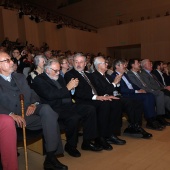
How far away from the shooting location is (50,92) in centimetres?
284

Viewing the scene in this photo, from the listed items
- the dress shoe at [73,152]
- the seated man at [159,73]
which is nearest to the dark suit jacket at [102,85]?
the dress shoe at [73,152]

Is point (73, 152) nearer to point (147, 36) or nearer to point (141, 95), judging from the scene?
point (141, 95)

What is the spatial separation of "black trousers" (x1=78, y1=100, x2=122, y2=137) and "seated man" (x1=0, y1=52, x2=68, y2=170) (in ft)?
2.47

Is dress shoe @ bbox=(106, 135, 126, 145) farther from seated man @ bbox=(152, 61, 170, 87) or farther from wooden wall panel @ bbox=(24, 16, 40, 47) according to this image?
wooden wall panel @ bbox=(24, 16, 40, 47)

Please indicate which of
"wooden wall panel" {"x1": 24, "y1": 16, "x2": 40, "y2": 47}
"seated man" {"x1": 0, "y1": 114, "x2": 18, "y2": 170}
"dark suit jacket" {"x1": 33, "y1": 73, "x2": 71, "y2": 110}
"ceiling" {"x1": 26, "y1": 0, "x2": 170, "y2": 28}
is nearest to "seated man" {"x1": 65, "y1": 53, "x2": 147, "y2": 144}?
"dark suit jacket" {"x1": 33, "y1": 73, "x2": 71, "y2": 110}

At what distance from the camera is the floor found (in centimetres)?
250

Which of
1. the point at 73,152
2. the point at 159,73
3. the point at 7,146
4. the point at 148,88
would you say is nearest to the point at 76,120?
the point at 73,152

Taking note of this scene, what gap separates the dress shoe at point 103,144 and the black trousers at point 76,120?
0.17 m

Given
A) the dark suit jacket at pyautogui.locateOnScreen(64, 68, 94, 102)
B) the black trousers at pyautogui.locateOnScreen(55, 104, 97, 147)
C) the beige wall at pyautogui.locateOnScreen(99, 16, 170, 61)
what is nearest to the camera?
the black trousers at pyautogui.locateOnScreen(55, 104, 97, 147)

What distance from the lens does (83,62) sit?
136 inches

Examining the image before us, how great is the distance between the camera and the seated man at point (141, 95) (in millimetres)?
3924

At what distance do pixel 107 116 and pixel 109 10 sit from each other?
13.4 meters

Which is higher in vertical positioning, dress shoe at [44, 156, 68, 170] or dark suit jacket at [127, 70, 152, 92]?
dark suit jacket at [127, 70, 152, 92]

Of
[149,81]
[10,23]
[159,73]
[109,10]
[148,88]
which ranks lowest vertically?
[148,88]
